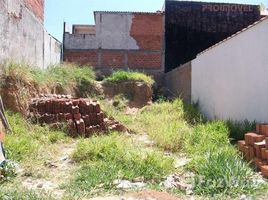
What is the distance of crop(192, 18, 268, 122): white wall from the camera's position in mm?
6684

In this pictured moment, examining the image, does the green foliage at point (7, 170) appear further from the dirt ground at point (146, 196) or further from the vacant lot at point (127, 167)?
the dirt ground at point (146, 196)

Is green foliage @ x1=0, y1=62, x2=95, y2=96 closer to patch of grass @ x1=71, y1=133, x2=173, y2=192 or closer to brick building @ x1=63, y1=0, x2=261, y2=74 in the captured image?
patch of grass @ x1=71, y1=133, x2=173, y2=192

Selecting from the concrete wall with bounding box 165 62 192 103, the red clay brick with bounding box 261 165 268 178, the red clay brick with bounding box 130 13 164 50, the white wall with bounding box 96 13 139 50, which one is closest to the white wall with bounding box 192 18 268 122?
the concrete wall with bounding box 165 62 192 103

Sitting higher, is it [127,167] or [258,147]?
[258,147]

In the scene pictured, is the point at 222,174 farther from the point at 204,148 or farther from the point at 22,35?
the point at 22,35

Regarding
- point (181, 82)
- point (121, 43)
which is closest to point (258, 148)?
point (181, 82)

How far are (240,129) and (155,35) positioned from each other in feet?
37.4

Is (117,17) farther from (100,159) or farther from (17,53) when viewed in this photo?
(100,159)

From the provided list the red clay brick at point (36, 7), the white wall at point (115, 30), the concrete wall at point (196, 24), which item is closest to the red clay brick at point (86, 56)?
the white wall at point (115, 30)

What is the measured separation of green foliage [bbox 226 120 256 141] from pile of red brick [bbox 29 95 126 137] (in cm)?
263

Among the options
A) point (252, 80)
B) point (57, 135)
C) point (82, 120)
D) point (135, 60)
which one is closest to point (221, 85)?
point (252, 80)

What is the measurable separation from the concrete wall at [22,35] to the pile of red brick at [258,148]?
526 cm

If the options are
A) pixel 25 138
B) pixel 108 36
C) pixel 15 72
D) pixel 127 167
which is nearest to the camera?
pixel 127 167

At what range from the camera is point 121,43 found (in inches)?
693
